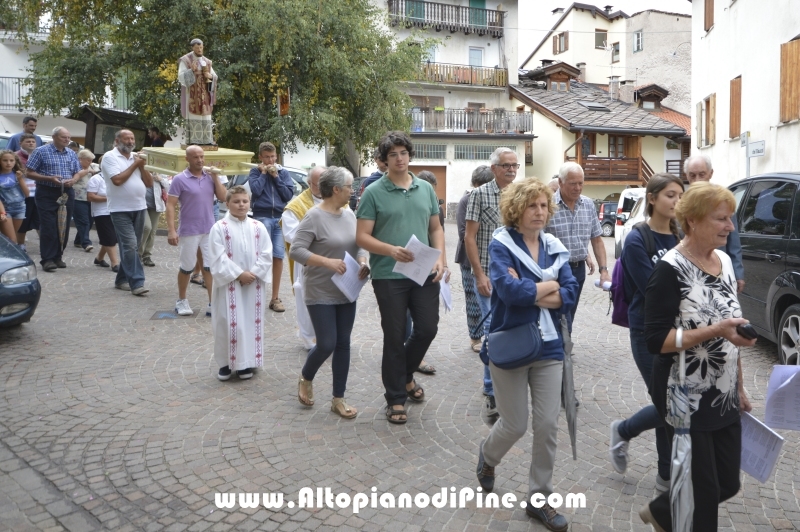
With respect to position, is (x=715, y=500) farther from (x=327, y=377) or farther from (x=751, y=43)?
(x=751, y=43)

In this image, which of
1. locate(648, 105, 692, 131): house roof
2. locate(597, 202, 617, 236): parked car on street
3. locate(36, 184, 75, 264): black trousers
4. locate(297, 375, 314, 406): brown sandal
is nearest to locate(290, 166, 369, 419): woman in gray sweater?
locate(297, 375, 314, 406): brown sandal

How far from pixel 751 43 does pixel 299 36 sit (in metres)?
12.1

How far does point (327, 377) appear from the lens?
6.74 meters

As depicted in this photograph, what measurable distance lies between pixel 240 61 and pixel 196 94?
416 inches

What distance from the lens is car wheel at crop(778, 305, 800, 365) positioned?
6.63m

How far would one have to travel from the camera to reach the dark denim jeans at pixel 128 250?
10148mm

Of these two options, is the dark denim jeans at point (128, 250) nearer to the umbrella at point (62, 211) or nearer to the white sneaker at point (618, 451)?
the umbrella at point (62, 211)

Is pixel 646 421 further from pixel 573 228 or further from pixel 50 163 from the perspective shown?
pixel 50 163

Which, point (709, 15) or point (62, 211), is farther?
point (709, 15)

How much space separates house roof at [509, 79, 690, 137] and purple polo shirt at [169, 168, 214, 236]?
112 feet

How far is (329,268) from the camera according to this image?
5398 mm

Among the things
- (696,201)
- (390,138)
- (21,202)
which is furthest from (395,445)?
(21,202)

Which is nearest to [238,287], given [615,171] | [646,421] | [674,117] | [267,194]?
[267,194]

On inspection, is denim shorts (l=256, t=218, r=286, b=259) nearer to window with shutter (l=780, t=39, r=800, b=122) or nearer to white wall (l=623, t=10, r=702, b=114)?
window with shutter (l=780, t=39, r=800, b=122)
